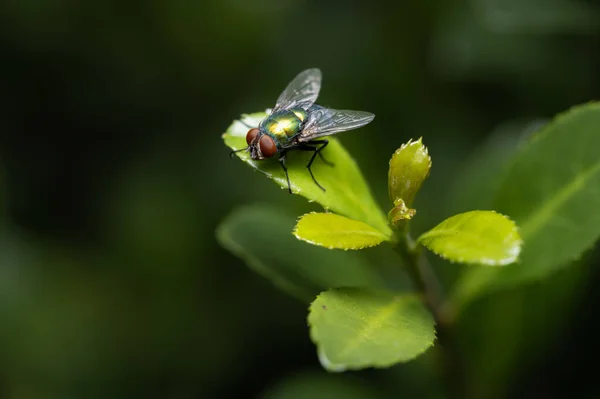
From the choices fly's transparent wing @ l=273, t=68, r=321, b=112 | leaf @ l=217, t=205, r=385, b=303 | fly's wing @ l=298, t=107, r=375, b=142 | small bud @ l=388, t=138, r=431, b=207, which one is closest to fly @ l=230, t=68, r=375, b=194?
fly's wing @ l=298, t=107, r=375, b=142

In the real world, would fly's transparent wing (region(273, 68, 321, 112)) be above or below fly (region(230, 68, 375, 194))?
above

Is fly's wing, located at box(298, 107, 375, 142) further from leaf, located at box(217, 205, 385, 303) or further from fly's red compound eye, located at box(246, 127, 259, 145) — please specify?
leaf, located at box(217, 205, 385, 303)

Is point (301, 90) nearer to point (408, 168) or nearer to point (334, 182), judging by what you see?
point (334, 182)

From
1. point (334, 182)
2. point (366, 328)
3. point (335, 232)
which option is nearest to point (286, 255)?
point (334, 182)

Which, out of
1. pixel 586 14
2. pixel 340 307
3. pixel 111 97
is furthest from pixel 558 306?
pixel 111 97

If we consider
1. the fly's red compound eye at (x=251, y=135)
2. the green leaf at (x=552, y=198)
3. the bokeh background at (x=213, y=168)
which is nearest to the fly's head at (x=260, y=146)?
the fly's red compound eye at (x=251, y=135)
